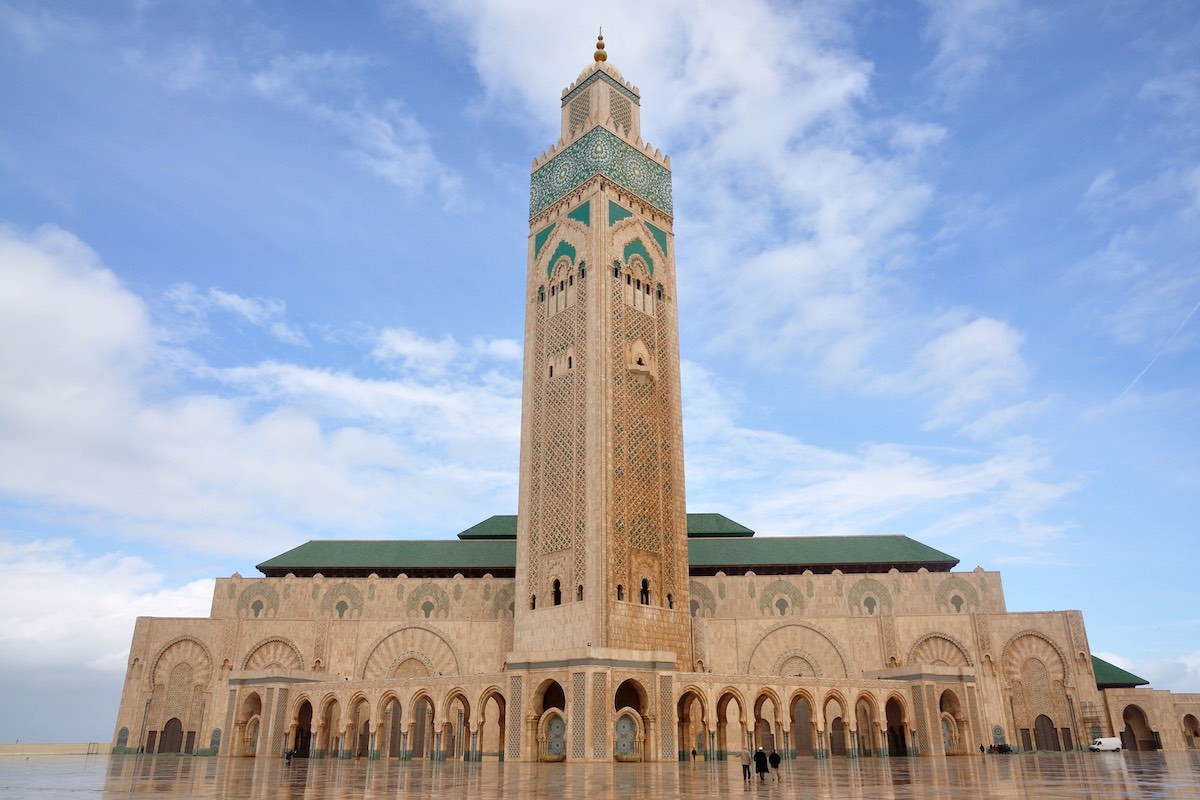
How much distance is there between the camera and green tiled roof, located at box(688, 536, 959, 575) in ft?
110

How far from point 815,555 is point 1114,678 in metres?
11.7

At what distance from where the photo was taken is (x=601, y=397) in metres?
27.5

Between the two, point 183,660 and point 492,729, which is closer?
point 492,729

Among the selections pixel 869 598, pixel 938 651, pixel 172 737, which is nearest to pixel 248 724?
pixel 172 737

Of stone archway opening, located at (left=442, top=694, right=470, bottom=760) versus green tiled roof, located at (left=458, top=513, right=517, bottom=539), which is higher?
green tiled roof, located at (left=458, top=513, right=517, bottom=539)

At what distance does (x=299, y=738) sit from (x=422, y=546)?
9752 millimetres

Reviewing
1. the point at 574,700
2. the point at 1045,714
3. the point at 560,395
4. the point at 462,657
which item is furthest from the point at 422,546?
the point at 1045,714

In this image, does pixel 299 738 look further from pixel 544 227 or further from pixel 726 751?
pixel 544 227

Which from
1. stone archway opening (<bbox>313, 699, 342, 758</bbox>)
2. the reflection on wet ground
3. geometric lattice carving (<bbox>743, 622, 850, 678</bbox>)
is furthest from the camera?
geometric lattice carving (<bbox>743, 622, 850, 678</bbox>)

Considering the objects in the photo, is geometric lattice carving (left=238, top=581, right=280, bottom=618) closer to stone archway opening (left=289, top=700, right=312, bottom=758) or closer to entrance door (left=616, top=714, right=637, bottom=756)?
stone archway opening (left=289, top=700, right=312, bottom=758)

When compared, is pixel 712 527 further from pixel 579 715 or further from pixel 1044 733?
pixel 579 715

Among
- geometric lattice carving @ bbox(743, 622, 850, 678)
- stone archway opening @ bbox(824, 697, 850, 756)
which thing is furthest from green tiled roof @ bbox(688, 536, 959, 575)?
stone archway opening @ bbox(824, 697, 850, 756)

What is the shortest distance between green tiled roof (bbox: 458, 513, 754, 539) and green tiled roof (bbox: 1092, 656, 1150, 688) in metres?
14.1

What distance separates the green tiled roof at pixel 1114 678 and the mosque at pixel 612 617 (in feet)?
0.33
